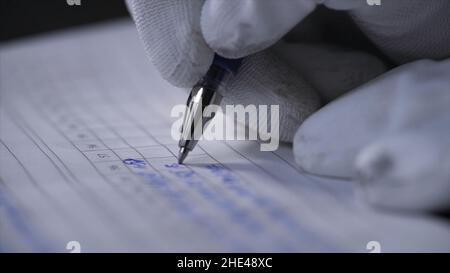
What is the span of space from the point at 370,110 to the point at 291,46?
6.1 inches

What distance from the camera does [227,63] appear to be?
47 centimetres

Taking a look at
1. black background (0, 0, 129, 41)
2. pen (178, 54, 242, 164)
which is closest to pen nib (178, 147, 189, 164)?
pen (178, 54, 242, 164)

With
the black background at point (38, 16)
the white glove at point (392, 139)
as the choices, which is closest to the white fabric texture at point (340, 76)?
the white glove at point (392, 139)

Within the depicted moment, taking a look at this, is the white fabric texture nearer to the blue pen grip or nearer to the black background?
the blue pen grip

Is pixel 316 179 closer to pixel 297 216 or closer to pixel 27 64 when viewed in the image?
pixel 297 216

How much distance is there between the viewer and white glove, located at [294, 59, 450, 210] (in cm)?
36

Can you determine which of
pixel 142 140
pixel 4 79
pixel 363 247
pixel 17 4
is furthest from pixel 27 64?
pixel 363 247

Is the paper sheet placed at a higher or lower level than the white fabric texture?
lower

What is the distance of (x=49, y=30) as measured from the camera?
113 centimetres

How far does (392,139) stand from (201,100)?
158 millimetres

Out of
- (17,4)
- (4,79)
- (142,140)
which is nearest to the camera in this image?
(142,140)

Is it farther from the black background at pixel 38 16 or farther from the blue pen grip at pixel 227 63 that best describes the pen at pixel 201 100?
the black background at pixel 38 16

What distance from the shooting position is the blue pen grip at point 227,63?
47 cm

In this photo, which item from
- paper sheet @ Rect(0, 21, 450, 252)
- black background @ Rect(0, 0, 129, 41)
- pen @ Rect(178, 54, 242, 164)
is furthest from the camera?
black background @ Rect(0, 0, 129, 41)
